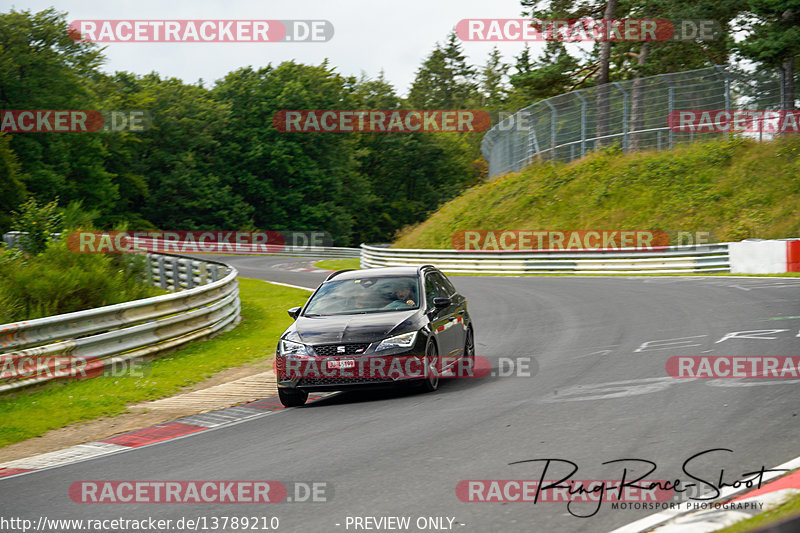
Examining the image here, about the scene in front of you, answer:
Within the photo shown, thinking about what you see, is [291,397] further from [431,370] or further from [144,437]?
[144,437]

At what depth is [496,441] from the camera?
7133mm

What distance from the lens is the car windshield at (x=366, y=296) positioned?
10742 millimetres

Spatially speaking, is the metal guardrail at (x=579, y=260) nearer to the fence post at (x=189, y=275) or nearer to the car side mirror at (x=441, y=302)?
the fence post at (x=189, y=275)

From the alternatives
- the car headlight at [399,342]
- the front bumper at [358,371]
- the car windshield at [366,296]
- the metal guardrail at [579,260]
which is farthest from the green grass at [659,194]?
the front bumper at [358,371]

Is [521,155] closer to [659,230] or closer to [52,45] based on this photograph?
[659,230]

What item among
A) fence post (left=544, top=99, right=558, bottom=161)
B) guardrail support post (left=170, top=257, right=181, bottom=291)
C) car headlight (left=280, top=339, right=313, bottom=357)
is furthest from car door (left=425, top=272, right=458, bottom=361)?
Answer: fence post (left=544, top=99, right=558, bottom=161)

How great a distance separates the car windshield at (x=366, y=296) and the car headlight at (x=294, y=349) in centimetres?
89

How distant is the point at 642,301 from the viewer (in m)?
18.5

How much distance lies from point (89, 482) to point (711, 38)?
129 feet

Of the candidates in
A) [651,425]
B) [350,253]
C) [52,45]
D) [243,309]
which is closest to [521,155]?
[350,253]

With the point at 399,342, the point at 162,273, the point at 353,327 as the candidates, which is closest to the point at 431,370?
the point at 399,342

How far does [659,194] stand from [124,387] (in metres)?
30.9

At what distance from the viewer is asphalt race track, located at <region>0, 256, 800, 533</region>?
18.4 ft

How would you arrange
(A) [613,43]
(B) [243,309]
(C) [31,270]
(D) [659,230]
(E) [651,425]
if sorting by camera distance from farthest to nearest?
(A) [613,43] → (D) [659,230] → (B) [243,309] → (C) [31,270] → (E) [651,425]
